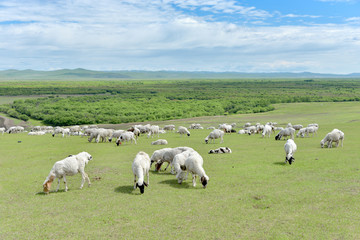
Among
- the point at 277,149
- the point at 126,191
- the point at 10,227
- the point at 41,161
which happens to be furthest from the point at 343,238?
the point at 41,161

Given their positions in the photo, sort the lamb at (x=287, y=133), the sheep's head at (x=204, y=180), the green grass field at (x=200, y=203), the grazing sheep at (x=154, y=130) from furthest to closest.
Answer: the grazing sheep at (x=154, y=130) → the lamb at (x=287, y=133) → the sheep's head at (x=204, y=180) → the green grass field at (x=200, y=203)

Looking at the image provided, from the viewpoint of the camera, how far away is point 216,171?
64.1ft

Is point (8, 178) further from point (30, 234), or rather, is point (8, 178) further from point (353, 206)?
point (353, 206)

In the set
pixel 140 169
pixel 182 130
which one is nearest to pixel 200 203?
pixel 140 169

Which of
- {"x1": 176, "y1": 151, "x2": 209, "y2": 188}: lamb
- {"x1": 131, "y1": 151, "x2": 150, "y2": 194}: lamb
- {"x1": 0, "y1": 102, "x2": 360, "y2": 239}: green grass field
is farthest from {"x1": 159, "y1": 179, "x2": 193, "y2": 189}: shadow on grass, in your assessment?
{"x1": 131, "y1": 151, "x2": 150, "y2": 194}: lamb

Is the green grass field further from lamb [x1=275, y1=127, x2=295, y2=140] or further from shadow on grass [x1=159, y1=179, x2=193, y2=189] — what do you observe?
lamb [x1=275, y1=127, x2=295, y2=140]

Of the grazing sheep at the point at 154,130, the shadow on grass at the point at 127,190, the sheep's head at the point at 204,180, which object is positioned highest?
the sheep's head at the point at 204,180

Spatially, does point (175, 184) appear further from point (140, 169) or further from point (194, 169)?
point (140, 169)

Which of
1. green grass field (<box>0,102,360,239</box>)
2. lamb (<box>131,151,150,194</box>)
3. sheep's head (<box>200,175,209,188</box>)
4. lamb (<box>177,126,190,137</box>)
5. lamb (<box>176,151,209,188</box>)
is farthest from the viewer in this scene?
lamb (<box>177,126,190,137</box>)

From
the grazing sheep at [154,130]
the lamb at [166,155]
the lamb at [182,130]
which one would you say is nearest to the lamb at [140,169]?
the lamb at [166,155]

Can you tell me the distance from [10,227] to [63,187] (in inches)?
211

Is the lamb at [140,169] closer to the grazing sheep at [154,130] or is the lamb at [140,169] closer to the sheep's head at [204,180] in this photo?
the sheep's head at [204,180]

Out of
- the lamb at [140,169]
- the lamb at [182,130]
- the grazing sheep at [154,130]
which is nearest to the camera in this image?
the lamb at [140,169]

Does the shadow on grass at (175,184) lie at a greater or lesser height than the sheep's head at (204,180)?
lesser
